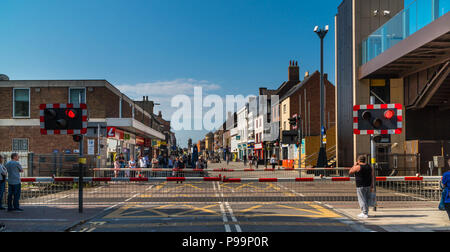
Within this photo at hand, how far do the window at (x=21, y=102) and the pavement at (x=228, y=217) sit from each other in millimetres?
20618

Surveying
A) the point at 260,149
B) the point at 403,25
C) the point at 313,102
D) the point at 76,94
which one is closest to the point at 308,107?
the point at 313,102

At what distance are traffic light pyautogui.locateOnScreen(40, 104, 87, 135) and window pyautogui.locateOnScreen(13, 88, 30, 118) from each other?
859 inches

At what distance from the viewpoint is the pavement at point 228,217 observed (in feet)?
28.2

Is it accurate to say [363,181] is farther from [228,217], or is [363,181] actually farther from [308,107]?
Result: [308,107]

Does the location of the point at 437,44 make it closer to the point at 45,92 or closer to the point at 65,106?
the point at 65,106

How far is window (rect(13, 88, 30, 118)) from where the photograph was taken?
30438 millimetres

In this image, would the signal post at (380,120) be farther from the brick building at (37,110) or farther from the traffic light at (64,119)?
the brick building at (37,110)

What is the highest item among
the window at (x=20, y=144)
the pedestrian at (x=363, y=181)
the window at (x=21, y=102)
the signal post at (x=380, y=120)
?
the window at (x=21, y=102)

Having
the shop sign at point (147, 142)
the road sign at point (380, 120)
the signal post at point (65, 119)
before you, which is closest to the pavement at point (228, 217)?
the signal post at point (65, 119)

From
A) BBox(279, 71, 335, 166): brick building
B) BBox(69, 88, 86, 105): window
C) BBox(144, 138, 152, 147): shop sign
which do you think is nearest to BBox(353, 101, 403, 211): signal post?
BBox(69, 88, 86, 105): window

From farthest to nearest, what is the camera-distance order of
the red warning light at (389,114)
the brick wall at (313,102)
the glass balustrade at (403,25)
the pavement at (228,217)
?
the brick wall at (313,102) < the glass balustrade at (403,25) < the red warning light at (389,114) < the pavement at (228,217)

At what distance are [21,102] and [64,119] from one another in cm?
2269

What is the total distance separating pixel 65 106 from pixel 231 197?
641 centimetres

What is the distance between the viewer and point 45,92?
30641mm
